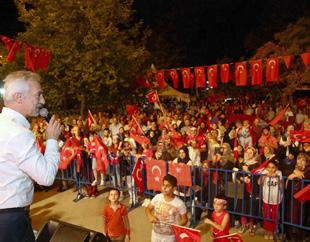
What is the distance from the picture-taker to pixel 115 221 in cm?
521

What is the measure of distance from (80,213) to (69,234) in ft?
17.6

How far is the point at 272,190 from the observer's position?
21.7ft

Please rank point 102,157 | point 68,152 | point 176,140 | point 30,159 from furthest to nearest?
point 176,140 → point 68,152 → point 102,157 → point 30,159

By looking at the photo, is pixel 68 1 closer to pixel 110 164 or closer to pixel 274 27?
pixel 110 164

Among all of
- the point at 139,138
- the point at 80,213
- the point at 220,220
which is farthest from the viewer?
the point at 139,138

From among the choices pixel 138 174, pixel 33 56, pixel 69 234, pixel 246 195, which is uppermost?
pixel 33 56

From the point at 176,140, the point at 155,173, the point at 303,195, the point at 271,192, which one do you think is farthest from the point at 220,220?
the point at 176,140

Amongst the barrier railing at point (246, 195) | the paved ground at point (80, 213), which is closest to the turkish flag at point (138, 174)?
the barrier railing at point (246, 195)

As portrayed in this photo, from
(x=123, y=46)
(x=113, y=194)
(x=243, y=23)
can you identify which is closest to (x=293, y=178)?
(x=113, y=194)

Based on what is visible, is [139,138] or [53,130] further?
[139,138]

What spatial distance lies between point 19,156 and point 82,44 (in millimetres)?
16614

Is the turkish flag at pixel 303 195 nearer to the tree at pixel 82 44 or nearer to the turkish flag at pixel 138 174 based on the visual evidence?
the turkish flag at pixel 138 174

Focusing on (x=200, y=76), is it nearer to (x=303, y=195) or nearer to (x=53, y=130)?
(x=303, y=195)

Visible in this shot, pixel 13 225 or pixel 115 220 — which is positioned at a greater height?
pixel 13 225
